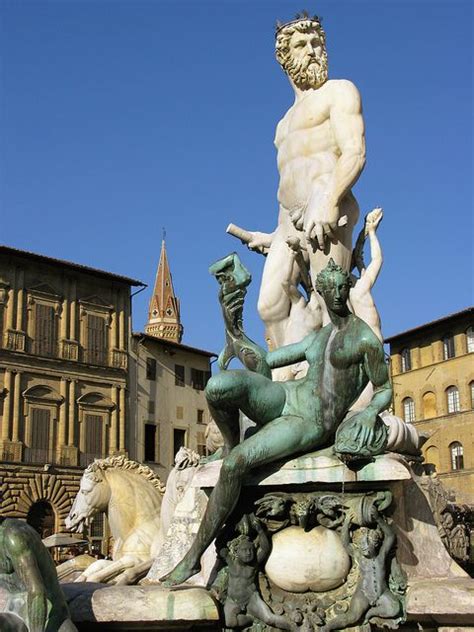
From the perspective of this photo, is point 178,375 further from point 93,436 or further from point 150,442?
point 93,436

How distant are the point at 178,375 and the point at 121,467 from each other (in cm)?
4391

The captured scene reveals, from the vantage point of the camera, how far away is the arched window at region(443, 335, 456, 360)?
54.5 metres

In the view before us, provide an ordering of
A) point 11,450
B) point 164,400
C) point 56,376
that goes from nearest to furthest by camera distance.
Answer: point 11,450 → point 56,376 → point 164,400

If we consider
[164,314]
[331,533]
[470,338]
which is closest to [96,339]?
[470,338]

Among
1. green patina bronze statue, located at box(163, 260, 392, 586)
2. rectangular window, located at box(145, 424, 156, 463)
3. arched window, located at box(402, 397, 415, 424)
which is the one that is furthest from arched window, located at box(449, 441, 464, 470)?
green patina bronze statue, located at box(163, 260, 392, 586)

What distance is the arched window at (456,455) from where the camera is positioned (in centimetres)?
5306

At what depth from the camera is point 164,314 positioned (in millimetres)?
105438

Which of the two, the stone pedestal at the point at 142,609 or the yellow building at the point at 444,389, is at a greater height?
the yellow building at the point at 444,389

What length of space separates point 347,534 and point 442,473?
5259 cm

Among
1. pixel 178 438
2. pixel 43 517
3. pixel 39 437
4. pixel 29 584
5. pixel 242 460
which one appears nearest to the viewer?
pixel 29 584

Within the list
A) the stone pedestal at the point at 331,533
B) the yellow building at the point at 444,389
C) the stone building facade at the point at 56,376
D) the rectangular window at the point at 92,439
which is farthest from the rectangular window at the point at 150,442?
the stone pedestal at the point at 331,533

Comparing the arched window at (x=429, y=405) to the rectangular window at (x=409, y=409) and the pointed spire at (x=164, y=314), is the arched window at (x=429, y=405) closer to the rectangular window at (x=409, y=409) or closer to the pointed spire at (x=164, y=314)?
the rectangular window at (x=409, y=409)

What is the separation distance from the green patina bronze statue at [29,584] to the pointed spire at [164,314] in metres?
99.5

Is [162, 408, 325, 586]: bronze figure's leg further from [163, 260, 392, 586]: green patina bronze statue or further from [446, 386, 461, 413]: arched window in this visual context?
[446, 386, 461, 413]: arched window
